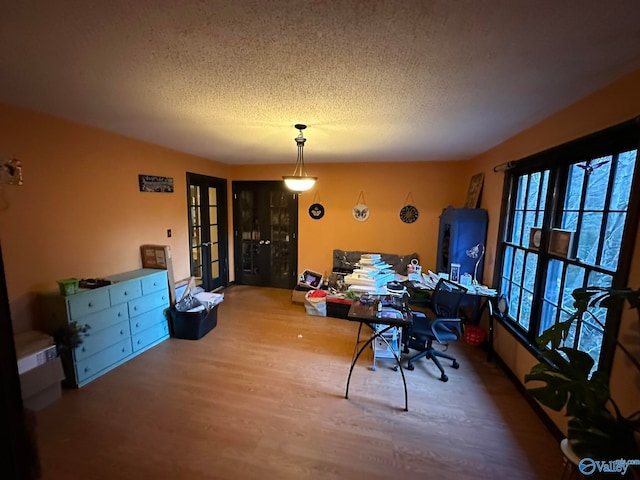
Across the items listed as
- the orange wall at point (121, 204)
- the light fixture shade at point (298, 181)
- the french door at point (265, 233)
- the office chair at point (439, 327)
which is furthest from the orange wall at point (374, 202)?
the light fixture shade at point (298, 181)

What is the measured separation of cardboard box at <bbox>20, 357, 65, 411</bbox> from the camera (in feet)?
6.93

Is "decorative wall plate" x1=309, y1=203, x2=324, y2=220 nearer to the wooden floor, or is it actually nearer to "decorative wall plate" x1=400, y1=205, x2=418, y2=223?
"decorative wall plate" x1=400, y1=205, x2=418, y2=223

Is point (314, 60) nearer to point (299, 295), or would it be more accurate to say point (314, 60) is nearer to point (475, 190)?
point (475, 190)

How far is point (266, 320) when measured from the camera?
157 inches

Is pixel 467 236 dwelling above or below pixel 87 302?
above

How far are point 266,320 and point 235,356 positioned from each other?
97cm

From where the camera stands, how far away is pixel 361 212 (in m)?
4.99

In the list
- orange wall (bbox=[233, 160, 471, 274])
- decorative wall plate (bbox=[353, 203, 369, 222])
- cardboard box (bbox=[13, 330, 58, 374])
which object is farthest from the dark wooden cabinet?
cardboard box (bbox=[13, 330, 58, 374])

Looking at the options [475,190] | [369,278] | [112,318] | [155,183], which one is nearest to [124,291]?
[112,318]

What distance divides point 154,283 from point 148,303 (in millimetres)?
233

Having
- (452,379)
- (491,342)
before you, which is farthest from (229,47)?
(491,342)

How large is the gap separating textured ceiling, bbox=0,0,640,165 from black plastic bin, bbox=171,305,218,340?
85.6 inches

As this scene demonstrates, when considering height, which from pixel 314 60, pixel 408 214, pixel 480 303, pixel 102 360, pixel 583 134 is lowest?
pixel 102 360

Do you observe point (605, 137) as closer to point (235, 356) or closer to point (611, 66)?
point (611, 66)
